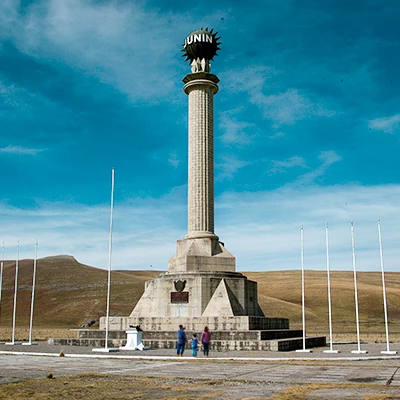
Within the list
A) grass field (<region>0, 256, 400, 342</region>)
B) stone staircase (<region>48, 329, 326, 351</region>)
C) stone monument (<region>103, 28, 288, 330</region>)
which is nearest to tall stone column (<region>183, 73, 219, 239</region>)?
stone monument (<region>103, 28, 288, 330</region>)

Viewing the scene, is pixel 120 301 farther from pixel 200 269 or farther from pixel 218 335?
pixel 218 335

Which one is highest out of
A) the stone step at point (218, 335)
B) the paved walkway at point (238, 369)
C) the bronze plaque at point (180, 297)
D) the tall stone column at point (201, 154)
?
the tall stone column at point (201, 154)

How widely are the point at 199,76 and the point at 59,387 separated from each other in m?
28.1

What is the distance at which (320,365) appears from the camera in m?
17.2

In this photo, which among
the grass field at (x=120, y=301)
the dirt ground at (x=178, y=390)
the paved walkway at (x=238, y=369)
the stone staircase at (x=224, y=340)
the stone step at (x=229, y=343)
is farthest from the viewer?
the grass field at (x=120, y=301)

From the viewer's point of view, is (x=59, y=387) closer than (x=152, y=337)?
Yes

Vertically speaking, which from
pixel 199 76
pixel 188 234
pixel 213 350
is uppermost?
pixel 199 76

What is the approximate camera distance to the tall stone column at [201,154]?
35094mm

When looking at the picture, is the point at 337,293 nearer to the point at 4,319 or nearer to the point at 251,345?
the point at 4,319

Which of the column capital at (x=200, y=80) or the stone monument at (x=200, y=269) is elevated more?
the column capital at (x=200, y=80)

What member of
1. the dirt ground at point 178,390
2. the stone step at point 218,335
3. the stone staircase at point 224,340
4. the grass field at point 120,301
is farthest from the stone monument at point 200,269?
the grass field at point 120,301

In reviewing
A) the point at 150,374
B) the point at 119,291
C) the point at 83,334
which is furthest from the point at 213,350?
the point at 119,291

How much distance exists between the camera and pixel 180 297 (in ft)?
106

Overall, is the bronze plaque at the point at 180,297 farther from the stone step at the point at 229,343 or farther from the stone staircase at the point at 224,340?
the stone step at the point at 229,343
